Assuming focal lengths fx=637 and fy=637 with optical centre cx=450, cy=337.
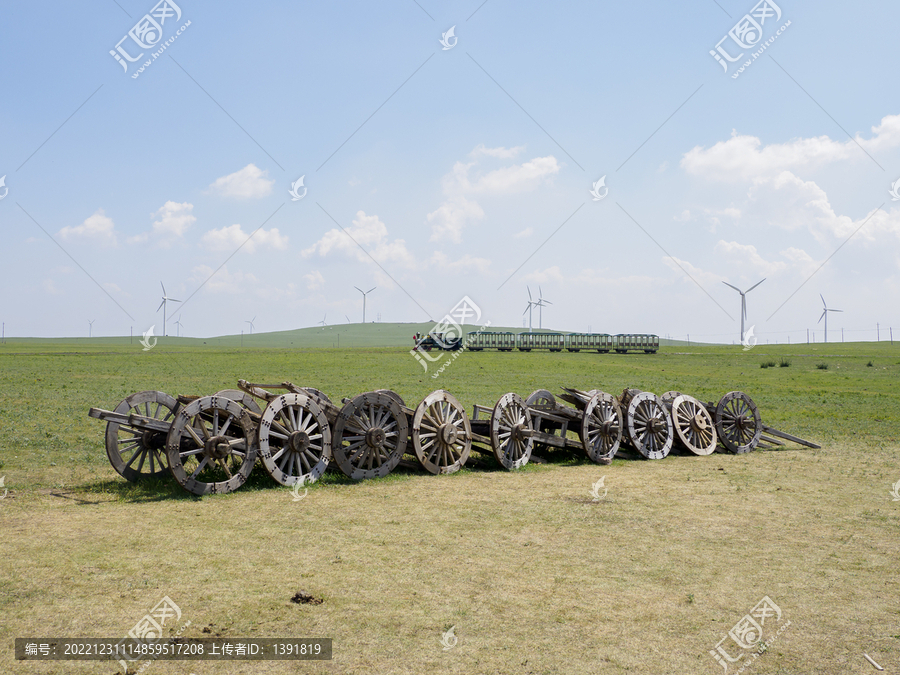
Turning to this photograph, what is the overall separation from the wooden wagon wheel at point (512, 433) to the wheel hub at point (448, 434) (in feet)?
3.15

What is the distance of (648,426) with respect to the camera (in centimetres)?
1602

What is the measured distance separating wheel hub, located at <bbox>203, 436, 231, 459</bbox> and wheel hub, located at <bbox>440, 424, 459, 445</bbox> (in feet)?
14.4

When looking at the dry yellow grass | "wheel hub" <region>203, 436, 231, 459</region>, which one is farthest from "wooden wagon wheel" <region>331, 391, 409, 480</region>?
"wheel hub" <region>203, 436, 231, 459</region>

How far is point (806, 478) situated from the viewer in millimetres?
13477

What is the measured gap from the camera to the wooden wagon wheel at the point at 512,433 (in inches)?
553

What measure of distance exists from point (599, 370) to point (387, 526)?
4224 centimetres

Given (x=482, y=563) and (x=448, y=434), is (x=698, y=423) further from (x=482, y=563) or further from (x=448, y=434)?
(x=482, y=563)

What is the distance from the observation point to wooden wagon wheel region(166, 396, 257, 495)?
10.6 meters

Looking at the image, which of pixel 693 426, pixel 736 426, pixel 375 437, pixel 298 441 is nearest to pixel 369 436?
pixel 375 437

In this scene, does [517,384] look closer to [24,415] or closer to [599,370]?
[599,370]

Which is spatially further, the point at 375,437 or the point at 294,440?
the point at 375,437

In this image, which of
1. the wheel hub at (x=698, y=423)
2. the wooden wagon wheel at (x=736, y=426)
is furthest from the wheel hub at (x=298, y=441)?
the wooden wagon wheel at (x=736, y=426)

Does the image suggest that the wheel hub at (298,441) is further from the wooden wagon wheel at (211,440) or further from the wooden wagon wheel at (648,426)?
the wooden wagon wheel at (648,426)

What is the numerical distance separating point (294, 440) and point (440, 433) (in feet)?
10.5
